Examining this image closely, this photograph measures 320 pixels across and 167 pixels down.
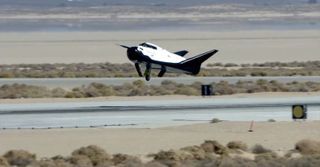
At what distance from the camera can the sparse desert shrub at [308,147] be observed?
3256cm

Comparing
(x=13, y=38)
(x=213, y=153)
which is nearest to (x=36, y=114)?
Answer: (x=213, y=153)

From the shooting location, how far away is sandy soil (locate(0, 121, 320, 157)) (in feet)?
115

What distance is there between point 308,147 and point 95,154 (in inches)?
260

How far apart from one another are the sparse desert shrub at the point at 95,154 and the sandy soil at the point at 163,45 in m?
74.8

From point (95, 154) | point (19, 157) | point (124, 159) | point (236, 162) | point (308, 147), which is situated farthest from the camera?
point (308, 147)

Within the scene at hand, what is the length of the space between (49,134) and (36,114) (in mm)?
8323

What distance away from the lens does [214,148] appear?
1298 inches

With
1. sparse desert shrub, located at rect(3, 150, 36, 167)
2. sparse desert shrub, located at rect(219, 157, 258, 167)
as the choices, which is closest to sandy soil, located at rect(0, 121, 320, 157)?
sparse desert shrub, located at rect(3, 150, 36, 167)

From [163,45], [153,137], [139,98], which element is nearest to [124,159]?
[153,137]

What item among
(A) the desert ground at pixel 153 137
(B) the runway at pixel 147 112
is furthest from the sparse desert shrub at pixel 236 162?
(B) the runway at pixel 147 112

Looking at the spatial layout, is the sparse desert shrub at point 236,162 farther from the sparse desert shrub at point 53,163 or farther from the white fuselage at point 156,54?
the white fuselage at point 156,54

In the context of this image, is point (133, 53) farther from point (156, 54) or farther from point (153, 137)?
point (153, 137)

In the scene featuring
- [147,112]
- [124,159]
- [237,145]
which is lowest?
[147,112]

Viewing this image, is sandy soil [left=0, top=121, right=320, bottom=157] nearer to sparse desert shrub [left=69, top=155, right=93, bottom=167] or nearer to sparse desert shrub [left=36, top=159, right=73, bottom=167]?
sparse desert shrub [left=69, top=155, right=93, bottom=167]
